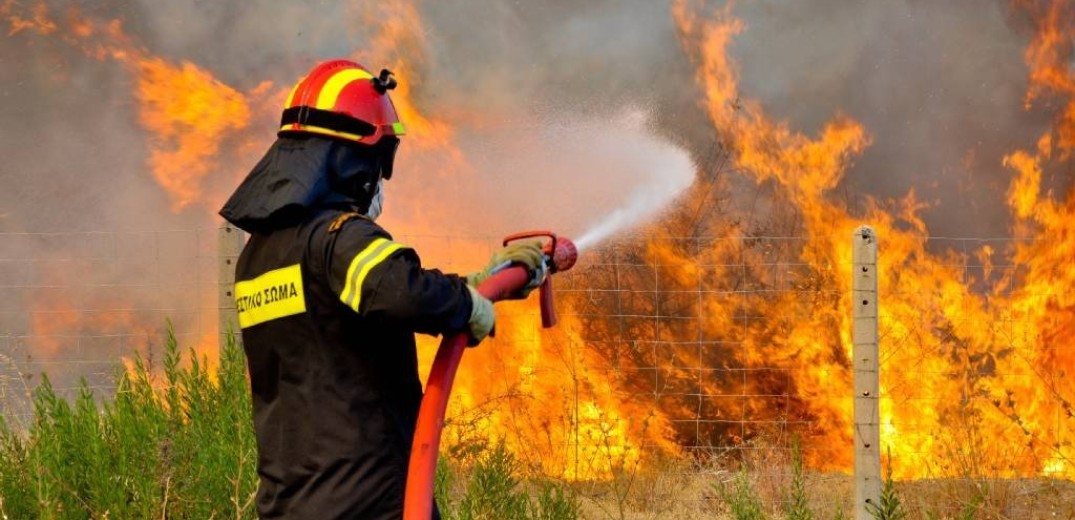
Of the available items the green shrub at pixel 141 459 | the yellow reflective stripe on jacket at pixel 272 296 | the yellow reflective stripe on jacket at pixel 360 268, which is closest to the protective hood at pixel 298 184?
the yellow reflective stripe on jacket at pixel 272 296

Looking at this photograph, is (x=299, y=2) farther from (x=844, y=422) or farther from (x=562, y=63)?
(x=844, y=422)

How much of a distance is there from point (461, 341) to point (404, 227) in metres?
7.47

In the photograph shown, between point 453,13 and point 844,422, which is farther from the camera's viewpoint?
point 453,13

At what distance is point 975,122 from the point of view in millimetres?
10328

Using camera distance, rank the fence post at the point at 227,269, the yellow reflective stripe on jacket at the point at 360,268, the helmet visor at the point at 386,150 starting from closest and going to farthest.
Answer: the yellow reflective stripe on jacket at the point at 360,268
the helmet visor at the point at 386,150
the fence post at the point at 227,269

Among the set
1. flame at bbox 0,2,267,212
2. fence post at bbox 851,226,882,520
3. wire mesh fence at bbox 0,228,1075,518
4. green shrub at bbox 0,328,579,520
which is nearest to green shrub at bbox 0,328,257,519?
green shrub at bbox 0,328,579,520

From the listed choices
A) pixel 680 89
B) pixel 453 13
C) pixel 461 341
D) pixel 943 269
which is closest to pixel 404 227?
pixel 453 13

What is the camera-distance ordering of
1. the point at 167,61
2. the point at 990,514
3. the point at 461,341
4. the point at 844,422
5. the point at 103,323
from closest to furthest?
1. the point at 461,341
2. the point at 990,514
3. the point at 844,422
4. the point at 103,323
5. the point at 167,61

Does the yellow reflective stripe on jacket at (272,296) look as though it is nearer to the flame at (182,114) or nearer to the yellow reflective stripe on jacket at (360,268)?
the yellow reflective stripe on jacket at (360,268)

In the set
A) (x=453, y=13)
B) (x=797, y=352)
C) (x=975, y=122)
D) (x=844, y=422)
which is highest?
(x=453, y=13)

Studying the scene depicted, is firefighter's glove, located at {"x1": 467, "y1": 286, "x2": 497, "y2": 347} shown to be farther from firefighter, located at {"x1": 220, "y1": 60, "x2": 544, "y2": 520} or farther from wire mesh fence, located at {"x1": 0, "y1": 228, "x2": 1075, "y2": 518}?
wire mesh fence, located at {"x1": 0, "y1": 228, "x2": 1075, "y2": 518}

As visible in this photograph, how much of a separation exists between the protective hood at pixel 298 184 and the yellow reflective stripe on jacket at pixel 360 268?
267 mm

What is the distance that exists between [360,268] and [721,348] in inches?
292

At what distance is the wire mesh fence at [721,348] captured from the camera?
772 cm
